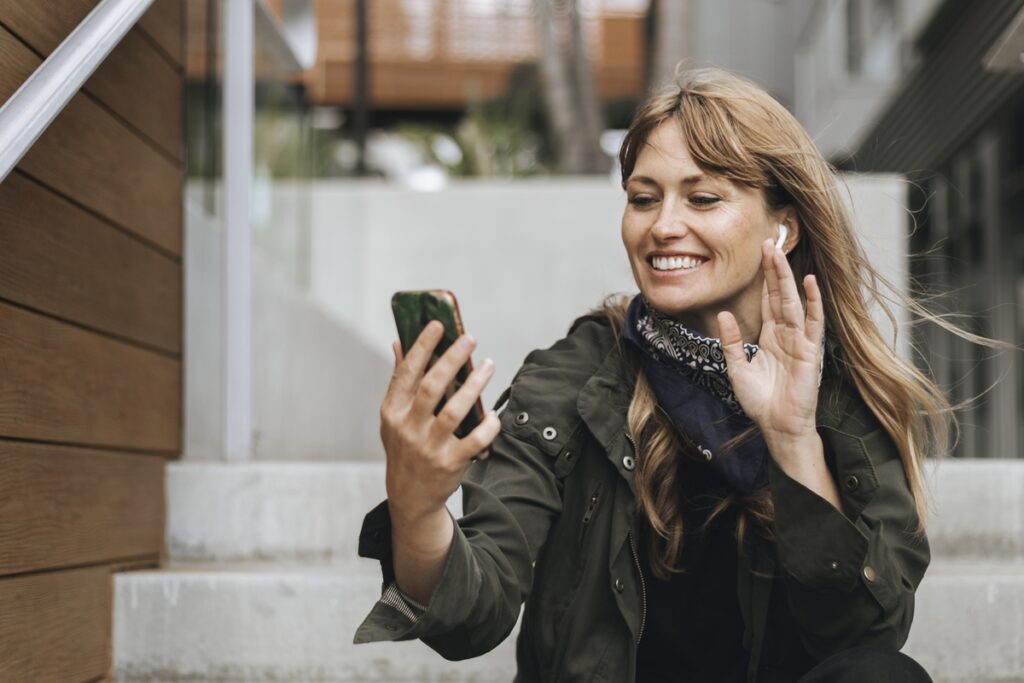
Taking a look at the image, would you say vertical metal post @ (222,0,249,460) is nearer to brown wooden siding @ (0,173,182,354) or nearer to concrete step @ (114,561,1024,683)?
brown wooden siding @ (0,173,182,354)

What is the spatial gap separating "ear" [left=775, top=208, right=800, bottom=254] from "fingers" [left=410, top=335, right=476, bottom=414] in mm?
865

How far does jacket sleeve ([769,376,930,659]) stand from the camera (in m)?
A: 1.54

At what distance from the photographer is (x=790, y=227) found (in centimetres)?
187

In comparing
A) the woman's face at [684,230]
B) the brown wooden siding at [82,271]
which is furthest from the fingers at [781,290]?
the brown wooden siding at [82,271]

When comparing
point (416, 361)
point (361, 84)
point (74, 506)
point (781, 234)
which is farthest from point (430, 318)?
point (361, 84)

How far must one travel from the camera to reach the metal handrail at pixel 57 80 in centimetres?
138

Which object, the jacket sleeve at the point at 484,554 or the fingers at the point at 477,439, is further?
the jacket sleeve at the point at 484,554

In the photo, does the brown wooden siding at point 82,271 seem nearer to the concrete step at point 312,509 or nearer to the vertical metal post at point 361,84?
the concrete step at point 312,509

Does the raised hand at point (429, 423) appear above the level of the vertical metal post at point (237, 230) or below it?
below

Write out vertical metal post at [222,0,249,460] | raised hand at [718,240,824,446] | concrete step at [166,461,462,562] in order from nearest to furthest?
raised hand at [718,240,824,446] → concrete step at [166,461,462,562] → vertical metal post at [222,0,249,460]

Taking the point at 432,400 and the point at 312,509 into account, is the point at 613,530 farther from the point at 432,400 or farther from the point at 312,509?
the point at 312,509

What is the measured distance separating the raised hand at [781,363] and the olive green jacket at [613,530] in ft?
0.23

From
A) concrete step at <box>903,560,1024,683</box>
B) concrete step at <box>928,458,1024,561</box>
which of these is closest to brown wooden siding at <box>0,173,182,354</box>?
concrete step at <box>903,560,1024,683</box>

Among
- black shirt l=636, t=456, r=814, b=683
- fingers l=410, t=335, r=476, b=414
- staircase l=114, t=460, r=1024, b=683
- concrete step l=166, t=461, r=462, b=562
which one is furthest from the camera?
concrete step l=166, t=461, r=462, b=562
